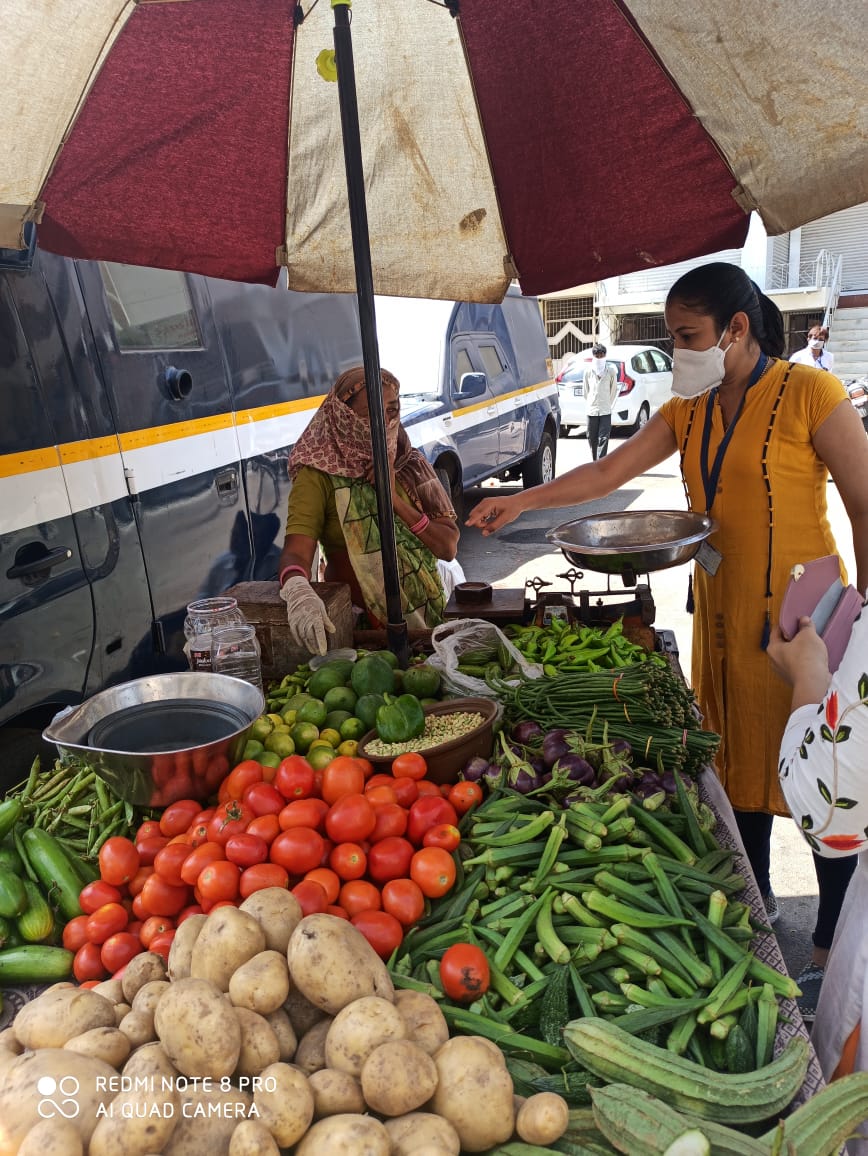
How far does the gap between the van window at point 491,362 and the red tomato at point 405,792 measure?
27.6 ft

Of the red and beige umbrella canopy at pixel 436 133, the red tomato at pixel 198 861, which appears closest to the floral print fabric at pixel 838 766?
the red tomato at pixel 198 861

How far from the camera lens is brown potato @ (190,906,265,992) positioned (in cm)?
143

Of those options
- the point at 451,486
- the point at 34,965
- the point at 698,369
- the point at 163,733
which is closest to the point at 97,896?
the point at 34,965

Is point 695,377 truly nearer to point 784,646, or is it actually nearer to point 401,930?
point 784,646

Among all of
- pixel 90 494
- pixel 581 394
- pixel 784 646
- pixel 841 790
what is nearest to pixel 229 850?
pixel 841 790

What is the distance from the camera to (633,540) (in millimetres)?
3514

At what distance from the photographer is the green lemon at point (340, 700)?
110 inches

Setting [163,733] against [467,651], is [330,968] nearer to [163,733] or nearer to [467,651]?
[163,733]

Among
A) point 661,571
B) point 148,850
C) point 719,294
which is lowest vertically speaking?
point 661,571

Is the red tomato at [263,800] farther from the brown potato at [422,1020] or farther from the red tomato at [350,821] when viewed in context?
the brown potato at [422,1020]

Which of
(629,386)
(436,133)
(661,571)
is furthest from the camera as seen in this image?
(629,386)

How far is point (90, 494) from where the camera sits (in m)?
3.92

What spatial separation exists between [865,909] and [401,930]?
1.19 metres

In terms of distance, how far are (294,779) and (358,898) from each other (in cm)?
43
